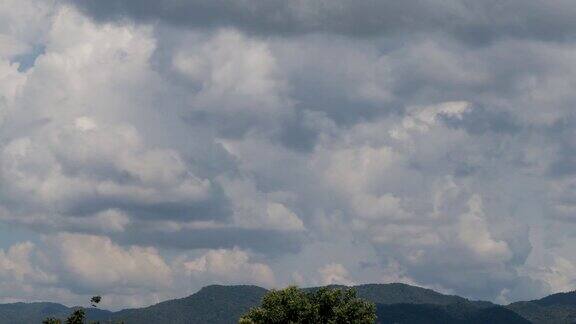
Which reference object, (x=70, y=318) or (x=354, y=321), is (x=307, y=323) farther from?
(x=70, y=318)

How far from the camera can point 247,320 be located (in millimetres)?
141125

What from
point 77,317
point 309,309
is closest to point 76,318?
point 77,317

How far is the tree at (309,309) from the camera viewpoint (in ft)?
477

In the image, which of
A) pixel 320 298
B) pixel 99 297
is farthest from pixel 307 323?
pixel 99 297

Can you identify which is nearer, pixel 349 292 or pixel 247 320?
pixel 247 320

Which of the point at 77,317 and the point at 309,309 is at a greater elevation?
the point at 309,309

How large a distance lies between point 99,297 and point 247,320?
85.7ft

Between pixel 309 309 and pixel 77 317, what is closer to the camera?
pixel 309 309

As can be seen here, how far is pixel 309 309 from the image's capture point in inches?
5733

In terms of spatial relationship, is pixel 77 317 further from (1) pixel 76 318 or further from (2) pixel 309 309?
(2) pixel 309 309

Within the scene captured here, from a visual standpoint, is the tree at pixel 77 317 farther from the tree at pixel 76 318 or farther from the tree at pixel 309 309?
the tree at pixel 309 309

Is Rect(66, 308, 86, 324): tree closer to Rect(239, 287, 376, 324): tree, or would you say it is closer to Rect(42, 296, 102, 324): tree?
Rect(42, 296, 102, 324): tree

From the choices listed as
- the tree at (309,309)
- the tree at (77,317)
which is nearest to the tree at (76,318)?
the tree at (77,317)

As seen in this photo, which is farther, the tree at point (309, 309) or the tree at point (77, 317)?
the tree at point (77, 317)
